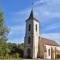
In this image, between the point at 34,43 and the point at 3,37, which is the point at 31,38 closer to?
the point at 34,43

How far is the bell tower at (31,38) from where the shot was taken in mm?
74750

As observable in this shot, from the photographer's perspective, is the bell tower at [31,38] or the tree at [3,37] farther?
the bell tower at [31,38]

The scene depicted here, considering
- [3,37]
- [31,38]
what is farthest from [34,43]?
[3,37]

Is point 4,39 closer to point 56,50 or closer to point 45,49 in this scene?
point 45,49

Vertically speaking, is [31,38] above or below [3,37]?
above

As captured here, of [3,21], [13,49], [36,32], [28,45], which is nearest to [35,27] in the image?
[36,32]

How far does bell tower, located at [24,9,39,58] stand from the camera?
2943 inches

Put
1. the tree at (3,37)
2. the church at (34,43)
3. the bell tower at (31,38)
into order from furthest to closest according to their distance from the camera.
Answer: the church at (34,43)
the bell tower at (31,38)
the tree at (3,37)

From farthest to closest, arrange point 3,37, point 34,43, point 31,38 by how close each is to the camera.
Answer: point 31,38, point 34,43, point 3,37

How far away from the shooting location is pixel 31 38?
75.6 metres

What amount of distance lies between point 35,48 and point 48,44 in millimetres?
6006

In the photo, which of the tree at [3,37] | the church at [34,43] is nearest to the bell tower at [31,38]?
the church at [34,43]

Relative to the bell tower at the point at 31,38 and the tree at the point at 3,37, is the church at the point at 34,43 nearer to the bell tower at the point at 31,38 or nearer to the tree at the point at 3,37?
the bell tower at the point at 31,38

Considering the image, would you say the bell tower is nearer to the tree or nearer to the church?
the church
